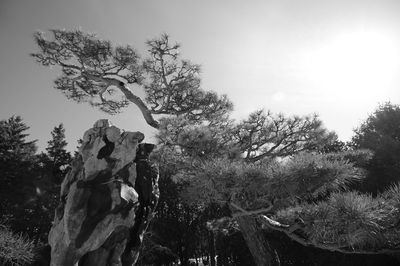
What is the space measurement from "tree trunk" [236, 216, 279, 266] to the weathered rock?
63.7 inches

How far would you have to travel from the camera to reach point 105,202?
8.24ft

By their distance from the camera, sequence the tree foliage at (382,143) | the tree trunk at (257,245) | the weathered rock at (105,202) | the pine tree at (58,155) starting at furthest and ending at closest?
the pine tree at (58,155) → the tree foliage at (382,143) → the tree trunk at (257,245) → the weathered rock at (105,202)

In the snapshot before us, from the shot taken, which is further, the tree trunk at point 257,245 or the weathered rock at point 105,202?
the tree trunk at point 257,245

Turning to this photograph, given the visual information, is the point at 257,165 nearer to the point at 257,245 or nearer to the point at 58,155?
the point at 257,245

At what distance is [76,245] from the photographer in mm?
2365

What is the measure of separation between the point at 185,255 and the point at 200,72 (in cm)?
812

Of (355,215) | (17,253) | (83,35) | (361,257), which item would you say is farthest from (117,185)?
(361,257)

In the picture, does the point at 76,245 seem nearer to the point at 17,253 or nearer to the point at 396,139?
the point at 17,253

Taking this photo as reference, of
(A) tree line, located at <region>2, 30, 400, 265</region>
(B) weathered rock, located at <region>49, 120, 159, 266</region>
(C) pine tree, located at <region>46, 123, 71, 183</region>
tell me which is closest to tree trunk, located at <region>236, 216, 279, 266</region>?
(A) tree line, located at <region>2, 30, 400, 265</region>

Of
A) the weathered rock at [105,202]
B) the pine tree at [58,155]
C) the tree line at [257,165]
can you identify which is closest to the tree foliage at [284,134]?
the tree line at [257,165]

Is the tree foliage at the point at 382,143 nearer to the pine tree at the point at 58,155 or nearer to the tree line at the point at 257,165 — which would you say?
the tree line at the point at 257,165

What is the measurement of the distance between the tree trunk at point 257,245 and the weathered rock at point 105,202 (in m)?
1.62

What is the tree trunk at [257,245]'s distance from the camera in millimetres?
3725

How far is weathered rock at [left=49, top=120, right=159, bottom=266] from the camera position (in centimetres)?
240
